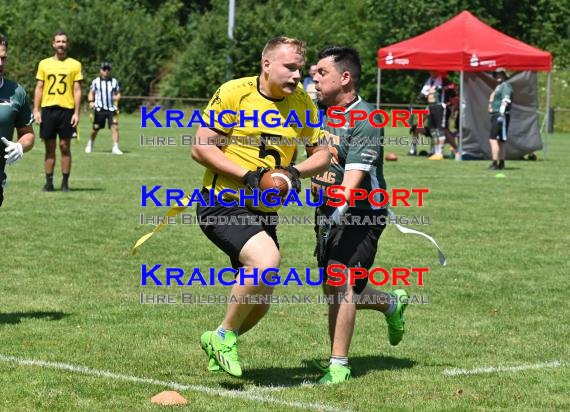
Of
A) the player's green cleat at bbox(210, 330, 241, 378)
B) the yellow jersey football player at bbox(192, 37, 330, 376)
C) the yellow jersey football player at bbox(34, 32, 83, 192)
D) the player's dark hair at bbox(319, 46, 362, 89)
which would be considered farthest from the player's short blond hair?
the yellow jersey football player at bbox(34, 32, 83, 192)

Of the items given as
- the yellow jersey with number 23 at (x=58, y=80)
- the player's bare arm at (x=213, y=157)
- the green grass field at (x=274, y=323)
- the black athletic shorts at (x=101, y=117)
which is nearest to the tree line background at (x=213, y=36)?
the black athletic shorts at (x=101, y=117)

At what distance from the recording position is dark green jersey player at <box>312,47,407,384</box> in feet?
21.1

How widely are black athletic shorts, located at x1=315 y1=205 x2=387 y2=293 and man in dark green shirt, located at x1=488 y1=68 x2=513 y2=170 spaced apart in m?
18.4

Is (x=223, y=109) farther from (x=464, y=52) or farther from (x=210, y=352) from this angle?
(x=464, y=52)

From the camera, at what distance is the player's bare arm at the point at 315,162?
20.6ft

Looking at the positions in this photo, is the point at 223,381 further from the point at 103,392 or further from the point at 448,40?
the point at 448,40

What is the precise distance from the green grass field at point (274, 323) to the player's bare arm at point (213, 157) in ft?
3.93

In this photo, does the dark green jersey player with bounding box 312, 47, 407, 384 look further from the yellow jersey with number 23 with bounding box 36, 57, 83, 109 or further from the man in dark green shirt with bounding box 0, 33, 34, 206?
the yellow jersey with number 23 with bounding box 36, 57, 83, 109

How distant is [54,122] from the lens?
643 inches

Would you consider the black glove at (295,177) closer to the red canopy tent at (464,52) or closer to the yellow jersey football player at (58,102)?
the yellow jersey football player at (58,102)

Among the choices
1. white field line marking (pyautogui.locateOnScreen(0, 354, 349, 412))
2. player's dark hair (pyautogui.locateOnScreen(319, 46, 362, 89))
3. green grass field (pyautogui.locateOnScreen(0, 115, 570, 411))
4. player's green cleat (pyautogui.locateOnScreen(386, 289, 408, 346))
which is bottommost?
green grass field (pyautogui.locateOnScreen(0, 115, 570, 411))

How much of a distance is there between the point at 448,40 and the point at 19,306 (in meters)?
20.4

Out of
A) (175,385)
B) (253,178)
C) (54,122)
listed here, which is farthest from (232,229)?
(54,122)

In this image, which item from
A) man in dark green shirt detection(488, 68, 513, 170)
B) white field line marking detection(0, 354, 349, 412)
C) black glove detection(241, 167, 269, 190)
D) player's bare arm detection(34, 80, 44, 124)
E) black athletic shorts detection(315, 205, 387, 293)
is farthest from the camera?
man in dark green shirt detection(488, 68, 513, 170)
